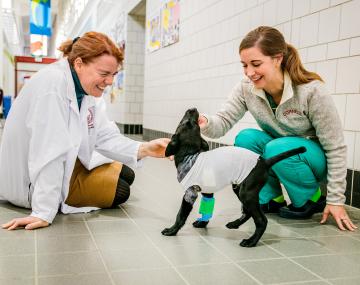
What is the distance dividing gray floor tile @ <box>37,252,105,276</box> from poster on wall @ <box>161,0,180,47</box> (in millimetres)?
4256

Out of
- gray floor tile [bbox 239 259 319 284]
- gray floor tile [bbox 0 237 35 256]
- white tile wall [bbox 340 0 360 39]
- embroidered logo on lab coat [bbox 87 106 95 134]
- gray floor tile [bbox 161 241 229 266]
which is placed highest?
white tile wall [bbox 340 0 360 39]

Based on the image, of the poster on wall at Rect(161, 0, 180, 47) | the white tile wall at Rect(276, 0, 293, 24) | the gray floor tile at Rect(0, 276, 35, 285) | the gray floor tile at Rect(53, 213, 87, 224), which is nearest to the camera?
A: the gray floor tile at Rect(0, 276, 35, 285)

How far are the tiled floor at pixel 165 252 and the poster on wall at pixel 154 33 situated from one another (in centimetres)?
448

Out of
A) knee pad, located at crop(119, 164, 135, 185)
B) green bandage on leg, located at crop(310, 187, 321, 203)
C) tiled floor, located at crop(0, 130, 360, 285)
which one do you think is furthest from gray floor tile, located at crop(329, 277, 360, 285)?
knee pad, located at crop(119, 164, 135, 185)

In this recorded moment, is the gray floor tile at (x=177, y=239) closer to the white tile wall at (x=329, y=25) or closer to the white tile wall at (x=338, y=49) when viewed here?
the white tile wall at (x=338, y=49)

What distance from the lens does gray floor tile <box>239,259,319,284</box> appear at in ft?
4.50

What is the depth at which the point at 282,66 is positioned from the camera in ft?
6.77

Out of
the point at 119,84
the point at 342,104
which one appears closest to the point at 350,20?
the point at 342,104

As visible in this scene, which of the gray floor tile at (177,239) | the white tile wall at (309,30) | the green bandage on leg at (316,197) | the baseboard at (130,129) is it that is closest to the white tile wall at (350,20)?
the white tile wall at (309,30)

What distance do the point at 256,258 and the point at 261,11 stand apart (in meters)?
2.39

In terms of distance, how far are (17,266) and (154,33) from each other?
5546 mm

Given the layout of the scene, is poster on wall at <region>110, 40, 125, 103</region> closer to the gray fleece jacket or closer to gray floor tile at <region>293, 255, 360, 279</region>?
the gray fleece jacket

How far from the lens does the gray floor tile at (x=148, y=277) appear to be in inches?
51.5

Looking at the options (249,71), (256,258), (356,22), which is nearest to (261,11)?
(356,22)
